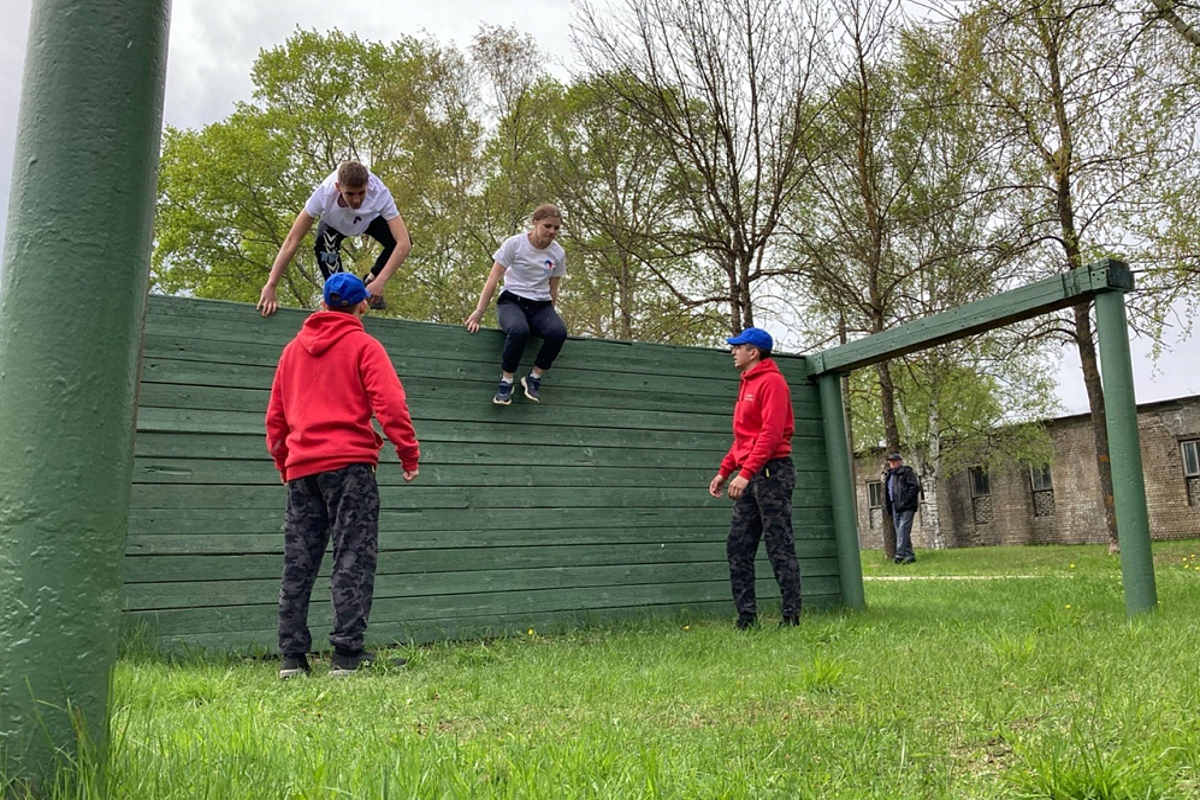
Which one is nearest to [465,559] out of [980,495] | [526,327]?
[526,327]

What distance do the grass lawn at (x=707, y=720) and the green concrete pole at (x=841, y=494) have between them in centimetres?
227

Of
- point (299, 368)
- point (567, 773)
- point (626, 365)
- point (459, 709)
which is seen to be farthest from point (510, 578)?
point (567, 773)

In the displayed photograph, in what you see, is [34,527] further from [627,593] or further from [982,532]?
[982,532]

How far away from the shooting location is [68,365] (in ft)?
5.68

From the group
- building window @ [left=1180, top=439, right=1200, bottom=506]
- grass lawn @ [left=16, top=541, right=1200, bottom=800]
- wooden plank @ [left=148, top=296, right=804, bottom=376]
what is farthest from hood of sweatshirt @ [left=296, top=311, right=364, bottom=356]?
building window @ [left=1180, top=439, right=1200, bottom=506]

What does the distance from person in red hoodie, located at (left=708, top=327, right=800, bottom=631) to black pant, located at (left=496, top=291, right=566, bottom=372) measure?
4.40 ft

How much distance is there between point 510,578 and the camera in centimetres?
639

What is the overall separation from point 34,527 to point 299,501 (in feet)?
9.55

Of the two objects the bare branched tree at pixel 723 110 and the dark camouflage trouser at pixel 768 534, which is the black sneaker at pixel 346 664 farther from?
the bare branched tree at pixel 723 110

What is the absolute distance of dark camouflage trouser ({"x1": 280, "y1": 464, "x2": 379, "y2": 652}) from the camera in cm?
440

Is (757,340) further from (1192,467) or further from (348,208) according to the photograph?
(1192,467)

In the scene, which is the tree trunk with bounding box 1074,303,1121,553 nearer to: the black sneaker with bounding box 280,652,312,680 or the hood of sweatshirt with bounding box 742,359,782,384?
the hood of sweatshirt with bounding box 742,359,782,384

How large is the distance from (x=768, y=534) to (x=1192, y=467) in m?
26.2

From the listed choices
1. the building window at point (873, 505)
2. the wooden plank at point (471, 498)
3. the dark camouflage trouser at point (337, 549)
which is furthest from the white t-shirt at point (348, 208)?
the building window at point (873, 505)
